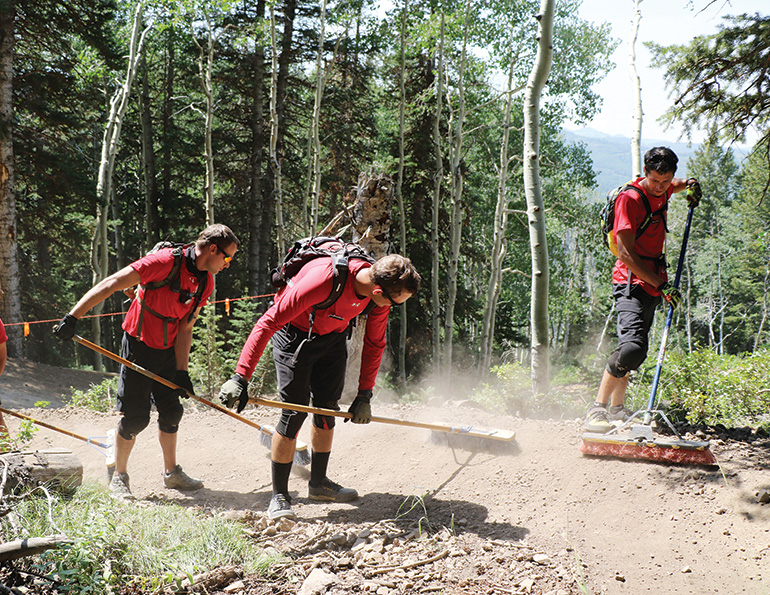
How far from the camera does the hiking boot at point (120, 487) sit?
4.31 m

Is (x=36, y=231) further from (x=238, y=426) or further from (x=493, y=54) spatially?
(x=493, y=54)

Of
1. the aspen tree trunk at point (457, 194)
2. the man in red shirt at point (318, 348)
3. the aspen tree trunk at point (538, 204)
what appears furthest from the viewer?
the aspen tree trunk at point (457, 194)

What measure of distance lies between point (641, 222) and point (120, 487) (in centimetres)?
449

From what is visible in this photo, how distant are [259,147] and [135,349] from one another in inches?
550

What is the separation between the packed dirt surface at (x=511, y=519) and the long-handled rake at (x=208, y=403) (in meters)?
0.17

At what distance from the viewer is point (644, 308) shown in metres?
4.33

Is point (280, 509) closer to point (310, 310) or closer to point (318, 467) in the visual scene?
point (318, 467)

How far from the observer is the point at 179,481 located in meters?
4.75

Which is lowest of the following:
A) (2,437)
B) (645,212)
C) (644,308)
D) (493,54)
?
(2,437)

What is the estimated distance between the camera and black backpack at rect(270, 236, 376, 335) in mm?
3531

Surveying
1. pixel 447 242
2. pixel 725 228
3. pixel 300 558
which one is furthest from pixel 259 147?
pixel 725 228

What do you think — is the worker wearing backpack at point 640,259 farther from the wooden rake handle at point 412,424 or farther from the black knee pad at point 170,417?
the black knee pad at point 170,417

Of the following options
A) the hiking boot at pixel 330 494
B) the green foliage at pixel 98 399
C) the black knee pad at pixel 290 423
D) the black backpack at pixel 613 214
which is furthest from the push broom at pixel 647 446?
the green foliage at pixel 98 399

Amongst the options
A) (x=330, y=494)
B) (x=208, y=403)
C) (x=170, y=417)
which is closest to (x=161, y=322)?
(x=208, y=403)
